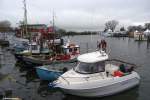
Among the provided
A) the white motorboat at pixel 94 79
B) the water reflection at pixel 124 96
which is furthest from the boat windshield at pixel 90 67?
the water reflection at pixel 124 96

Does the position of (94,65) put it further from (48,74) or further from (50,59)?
(50,59)

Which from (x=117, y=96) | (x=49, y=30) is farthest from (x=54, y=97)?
(x=49, y=30)

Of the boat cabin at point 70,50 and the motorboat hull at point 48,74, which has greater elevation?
the boat cabin at point 70,50

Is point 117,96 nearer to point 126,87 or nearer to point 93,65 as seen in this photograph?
point 126,87

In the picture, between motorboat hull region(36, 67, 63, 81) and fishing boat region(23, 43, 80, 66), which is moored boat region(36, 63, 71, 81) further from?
fishing boat region(23, 43, 80, 66)

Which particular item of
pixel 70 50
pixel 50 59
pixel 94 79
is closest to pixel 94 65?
pixel 94 79

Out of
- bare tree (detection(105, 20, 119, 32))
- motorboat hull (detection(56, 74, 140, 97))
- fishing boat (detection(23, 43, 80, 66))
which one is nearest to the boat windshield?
motorboat hull (detection(56, 74, 140, 97))

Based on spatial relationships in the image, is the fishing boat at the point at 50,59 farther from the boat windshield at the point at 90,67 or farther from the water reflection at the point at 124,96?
the water reflection at the point at 124,96

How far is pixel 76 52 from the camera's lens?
26.6 meters

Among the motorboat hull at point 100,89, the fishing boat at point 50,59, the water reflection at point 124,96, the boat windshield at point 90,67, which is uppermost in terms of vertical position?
the boat windshield at point 90,67

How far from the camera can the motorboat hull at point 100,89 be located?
13516 millimetres

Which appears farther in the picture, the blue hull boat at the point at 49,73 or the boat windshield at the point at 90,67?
the blue hull boat at the point at 49,73

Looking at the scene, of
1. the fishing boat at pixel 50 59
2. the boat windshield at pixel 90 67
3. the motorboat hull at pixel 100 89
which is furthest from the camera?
the fishing boat at pixel 50 59

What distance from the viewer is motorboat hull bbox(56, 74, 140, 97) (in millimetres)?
13516
